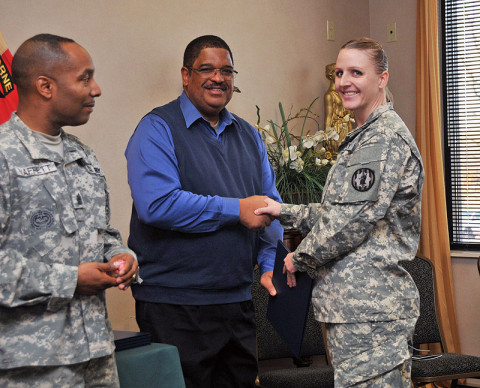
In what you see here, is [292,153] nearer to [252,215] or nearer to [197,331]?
[252,215]

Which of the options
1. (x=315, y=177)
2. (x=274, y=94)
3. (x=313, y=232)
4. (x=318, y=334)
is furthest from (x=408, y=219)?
(x=274, y=94)

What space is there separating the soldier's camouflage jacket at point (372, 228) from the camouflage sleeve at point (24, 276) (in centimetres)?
75

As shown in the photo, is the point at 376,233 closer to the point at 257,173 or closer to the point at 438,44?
the point at 257,173

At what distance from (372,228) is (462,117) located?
107 inches

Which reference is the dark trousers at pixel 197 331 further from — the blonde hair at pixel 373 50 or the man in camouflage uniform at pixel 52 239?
the blonde hair at pixel 373 50

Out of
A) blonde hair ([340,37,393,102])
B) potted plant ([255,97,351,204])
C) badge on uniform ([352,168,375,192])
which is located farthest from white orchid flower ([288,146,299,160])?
badge on uniform ([352,168,375,192])

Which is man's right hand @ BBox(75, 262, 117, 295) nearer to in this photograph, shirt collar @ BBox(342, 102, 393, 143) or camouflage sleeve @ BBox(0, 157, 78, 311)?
camouflage sleeve @ BBox(0, 157, 78, 311)

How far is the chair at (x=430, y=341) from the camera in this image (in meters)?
2.84

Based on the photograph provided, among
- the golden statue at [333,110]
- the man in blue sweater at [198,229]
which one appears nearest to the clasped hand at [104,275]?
the man in blue sweater at [198,229]

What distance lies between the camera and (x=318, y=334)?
312 centimetres

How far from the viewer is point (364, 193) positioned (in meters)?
1.79

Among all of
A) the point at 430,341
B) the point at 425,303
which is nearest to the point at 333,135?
the point at 425,303

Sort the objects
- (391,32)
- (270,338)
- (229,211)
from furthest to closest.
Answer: (391,32)
(270,338)
(229,211)

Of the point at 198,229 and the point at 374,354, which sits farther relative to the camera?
the point at 198,229
